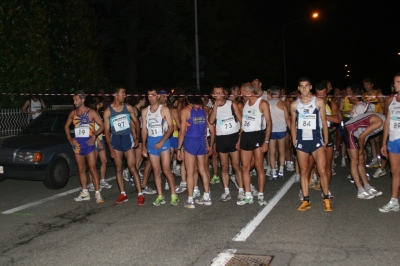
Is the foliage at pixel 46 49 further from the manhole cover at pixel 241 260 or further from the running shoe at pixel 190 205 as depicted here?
the manhole cover at pixel 241 260

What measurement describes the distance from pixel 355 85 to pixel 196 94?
3468mm

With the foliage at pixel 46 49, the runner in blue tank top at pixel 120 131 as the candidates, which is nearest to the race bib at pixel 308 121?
the runner in blue tank top at pixel 120 131

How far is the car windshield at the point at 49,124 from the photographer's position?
10.8 m

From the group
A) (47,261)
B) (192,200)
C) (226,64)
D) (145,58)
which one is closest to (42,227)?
(47,261)

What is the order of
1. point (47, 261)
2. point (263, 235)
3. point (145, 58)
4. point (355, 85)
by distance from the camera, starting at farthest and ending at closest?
point (145, 58) < point (355, 85) < point (263, 235) < point (47, 261)

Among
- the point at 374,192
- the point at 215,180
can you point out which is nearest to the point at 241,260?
the point at 374,192

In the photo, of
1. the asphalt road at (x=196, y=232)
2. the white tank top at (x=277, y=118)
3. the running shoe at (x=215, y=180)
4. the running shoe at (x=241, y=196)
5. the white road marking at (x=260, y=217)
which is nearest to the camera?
the asphalt road at (x=196, y=232)

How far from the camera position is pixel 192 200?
805 centimetres

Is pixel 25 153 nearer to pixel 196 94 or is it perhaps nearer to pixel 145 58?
pixel 196 94

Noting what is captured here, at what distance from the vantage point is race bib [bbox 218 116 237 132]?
8.22 meters

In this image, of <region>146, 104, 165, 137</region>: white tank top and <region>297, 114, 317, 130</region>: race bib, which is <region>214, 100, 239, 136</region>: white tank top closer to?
<region>146, 104, 165, 137</region>: white tank top

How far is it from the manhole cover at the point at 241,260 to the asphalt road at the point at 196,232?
77 millimetres

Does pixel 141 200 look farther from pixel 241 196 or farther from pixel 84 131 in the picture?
pixel 241 196

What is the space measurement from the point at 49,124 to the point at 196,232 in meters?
5.70
